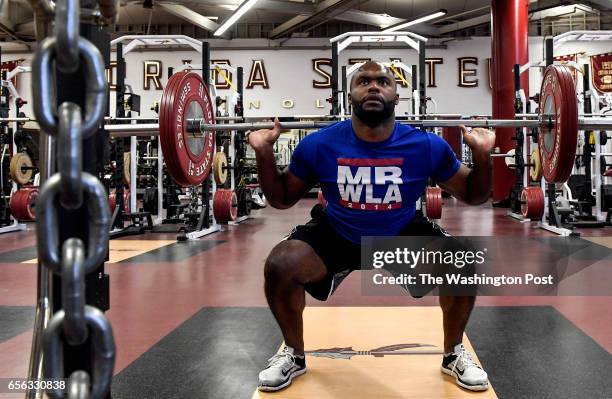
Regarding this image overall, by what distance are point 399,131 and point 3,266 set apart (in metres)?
2.91

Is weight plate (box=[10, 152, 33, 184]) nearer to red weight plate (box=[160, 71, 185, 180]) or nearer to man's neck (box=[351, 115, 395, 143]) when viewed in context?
red weight plate (box=[160, 71, 185, 180])

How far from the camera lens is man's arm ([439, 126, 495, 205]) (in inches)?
55.7

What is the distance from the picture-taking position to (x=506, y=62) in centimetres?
766

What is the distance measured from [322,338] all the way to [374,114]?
0.82 meters

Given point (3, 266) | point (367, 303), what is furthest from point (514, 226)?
point (3, 266)

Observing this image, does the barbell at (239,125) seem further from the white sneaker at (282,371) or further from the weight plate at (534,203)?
the weight plate at (534,203)

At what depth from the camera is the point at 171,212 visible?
6.12 meters

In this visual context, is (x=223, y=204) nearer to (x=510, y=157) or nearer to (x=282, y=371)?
(x=282, y=371)

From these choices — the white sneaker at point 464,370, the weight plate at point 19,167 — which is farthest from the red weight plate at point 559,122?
the weight plate at point 19,167

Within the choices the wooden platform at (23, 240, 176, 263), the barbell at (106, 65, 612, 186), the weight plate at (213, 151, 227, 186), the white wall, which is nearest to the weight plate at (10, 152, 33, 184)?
the wooden platform at (23, 240, 176, 263)

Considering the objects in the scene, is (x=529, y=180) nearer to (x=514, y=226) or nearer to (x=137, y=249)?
(x=514, y=226)

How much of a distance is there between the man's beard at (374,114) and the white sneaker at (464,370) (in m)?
0.68

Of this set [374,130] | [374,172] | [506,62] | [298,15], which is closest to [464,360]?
[374,172]

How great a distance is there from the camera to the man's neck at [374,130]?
1.50 metres
